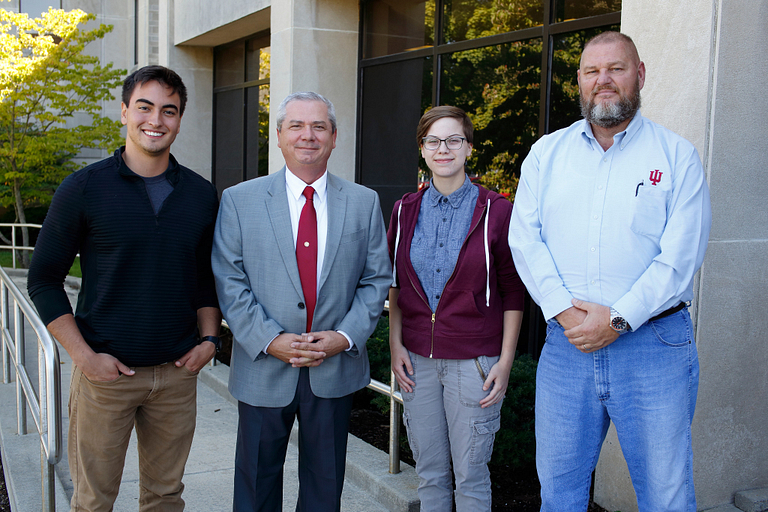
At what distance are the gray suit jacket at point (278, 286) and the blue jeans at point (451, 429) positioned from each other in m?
0.36

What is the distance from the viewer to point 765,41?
3.58 meters

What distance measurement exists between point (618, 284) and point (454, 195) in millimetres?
886

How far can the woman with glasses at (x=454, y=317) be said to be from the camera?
306 centimetres

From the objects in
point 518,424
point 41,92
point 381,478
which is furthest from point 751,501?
point 41,92

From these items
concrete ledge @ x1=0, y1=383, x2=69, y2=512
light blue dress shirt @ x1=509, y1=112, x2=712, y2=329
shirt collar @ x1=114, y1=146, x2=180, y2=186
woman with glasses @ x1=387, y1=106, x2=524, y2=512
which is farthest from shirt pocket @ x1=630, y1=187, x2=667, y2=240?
concrete ledge @ x1=0, y1=383, x2=69, y2=512

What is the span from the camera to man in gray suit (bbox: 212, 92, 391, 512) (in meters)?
2.98

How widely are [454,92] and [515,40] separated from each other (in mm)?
981

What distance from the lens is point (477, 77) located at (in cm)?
638

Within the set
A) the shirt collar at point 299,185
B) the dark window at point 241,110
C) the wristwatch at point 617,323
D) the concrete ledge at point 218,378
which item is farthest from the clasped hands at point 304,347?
the dark window at point 241,110

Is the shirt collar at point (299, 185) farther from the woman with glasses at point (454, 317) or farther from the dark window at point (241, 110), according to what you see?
the dark window at point (241, 110)

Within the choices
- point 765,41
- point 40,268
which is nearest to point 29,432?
point 40,268

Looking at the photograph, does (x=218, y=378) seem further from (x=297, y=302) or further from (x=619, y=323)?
(x=619, y=323)

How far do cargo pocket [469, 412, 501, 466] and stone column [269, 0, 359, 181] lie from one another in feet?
17.8

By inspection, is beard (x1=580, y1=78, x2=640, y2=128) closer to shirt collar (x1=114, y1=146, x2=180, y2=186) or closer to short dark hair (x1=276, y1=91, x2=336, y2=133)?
short dark hair (x1=276, y1=91, x2=336, y2=133)
